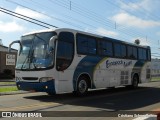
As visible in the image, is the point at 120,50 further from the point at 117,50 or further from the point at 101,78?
the point at 101,78

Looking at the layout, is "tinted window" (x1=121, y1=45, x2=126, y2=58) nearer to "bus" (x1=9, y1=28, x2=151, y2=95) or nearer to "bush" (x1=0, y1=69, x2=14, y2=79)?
"bus" (x1=9, y1=28, x2=151, y2=95)

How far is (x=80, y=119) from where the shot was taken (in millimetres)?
10055

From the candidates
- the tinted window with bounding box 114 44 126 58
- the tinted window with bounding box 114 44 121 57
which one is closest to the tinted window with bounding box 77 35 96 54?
the tinted window with bounding box 114 44 121 57

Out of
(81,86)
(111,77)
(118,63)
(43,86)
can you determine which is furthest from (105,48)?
(43,86)

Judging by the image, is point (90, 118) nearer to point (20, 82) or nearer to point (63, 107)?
point (63, 107)

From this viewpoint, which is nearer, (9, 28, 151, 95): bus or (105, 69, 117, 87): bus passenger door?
(9, 28, 151, 95): bus

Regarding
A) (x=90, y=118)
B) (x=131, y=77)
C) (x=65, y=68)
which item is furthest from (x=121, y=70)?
(x=90, y=118)

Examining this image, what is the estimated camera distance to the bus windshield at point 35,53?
50.3ft

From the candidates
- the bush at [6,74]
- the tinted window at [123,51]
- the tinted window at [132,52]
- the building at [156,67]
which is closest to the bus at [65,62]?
the tinted window at [123,51]

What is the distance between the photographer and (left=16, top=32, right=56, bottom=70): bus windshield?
50.3ft

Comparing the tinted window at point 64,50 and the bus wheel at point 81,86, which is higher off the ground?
the tinted window at point 64,50

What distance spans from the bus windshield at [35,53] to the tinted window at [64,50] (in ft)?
1.56

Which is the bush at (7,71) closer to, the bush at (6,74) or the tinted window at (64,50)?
the bush at (6,74)

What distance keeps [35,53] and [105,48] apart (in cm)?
563
